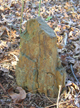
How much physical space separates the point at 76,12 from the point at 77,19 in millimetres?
442

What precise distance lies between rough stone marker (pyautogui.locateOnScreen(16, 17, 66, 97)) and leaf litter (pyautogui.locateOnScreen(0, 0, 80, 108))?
0.17 meters

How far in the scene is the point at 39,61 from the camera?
1.57m

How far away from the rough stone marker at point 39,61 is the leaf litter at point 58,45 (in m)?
0.17

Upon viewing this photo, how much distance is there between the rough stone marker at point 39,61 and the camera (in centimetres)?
145

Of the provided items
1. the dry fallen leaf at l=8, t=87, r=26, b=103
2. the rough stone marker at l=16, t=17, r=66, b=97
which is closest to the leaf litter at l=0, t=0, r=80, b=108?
the dry fallen leaf at l=8, t=87, r=26, b=103

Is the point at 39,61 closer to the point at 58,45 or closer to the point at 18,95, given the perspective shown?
the point at 18,95

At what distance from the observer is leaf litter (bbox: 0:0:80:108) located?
1689 mm

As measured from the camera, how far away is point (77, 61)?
242 centimetres

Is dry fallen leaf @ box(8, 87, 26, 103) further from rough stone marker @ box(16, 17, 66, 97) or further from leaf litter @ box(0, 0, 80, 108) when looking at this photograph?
rough stone marker @ box(16, 17, 66, 97)

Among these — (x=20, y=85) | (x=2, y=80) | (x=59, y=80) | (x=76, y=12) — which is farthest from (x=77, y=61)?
(x=76, y=12)

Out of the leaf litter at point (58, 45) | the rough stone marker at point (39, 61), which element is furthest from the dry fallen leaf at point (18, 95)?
the rough stone marker at point (39, 61)

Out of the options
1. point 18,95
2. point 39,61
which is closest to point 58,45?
point 39,61

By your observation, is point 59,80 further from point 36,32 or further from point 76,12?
point 76,12

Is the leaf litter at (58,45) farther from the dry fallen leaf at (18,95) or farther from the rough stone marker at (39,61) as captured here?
the rough stone marker at (39,61)
